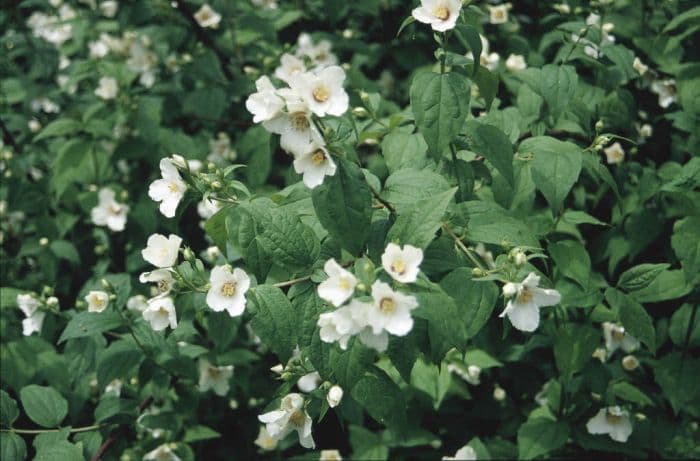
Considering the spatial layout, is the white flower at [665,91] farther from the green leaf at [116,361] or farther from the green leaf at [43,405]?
the green leaf at [43,405]

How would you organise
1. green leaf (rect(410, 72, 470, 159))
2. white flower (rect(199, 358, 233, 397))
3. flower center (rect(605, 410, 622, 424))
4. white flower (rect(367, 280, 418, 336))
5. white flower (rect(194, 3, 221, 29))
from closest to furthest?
white flower (rect(367, 280, 418, 336)) → green leaf (rect(410, 72, 470, 159)) → flower center (rect(605, 410, 622, 424)) → white flower (rect(199, 358, 233, 397)) → white flower (rect(194, 3, 221, 29))

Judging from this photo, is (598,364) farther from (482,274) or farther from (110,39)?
(110,39)

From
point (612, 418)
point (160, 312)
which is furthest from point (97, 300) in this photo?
point (612, 418)

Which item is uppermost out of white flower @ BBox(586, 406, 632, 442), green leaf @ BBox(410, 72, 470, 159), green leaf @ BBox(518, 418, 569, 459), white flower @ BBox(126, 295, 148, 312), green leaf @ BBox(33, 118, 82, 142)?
green leaf @ BBox(410, 72, 470, 159)

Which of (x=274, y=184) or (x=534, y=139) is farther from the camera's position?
(x=274, y=184)

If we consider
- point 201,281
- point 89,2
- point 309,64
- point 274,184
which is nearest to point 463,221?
point 201,281

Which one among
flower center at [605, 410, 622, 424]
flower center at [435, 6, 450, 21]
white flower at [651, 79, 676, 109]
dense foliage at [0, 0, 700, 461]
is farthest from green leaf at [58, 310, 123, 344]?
white flower at [651, 79, 676, 109]

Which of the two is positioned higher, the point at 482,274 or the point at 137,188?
the point at 482,274

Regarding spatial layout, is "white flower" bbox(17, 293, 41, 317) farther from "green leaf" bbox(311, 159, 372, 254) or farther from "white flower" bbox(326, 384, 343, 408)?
"green leaf" bbox(311, 159, 372, 254)
